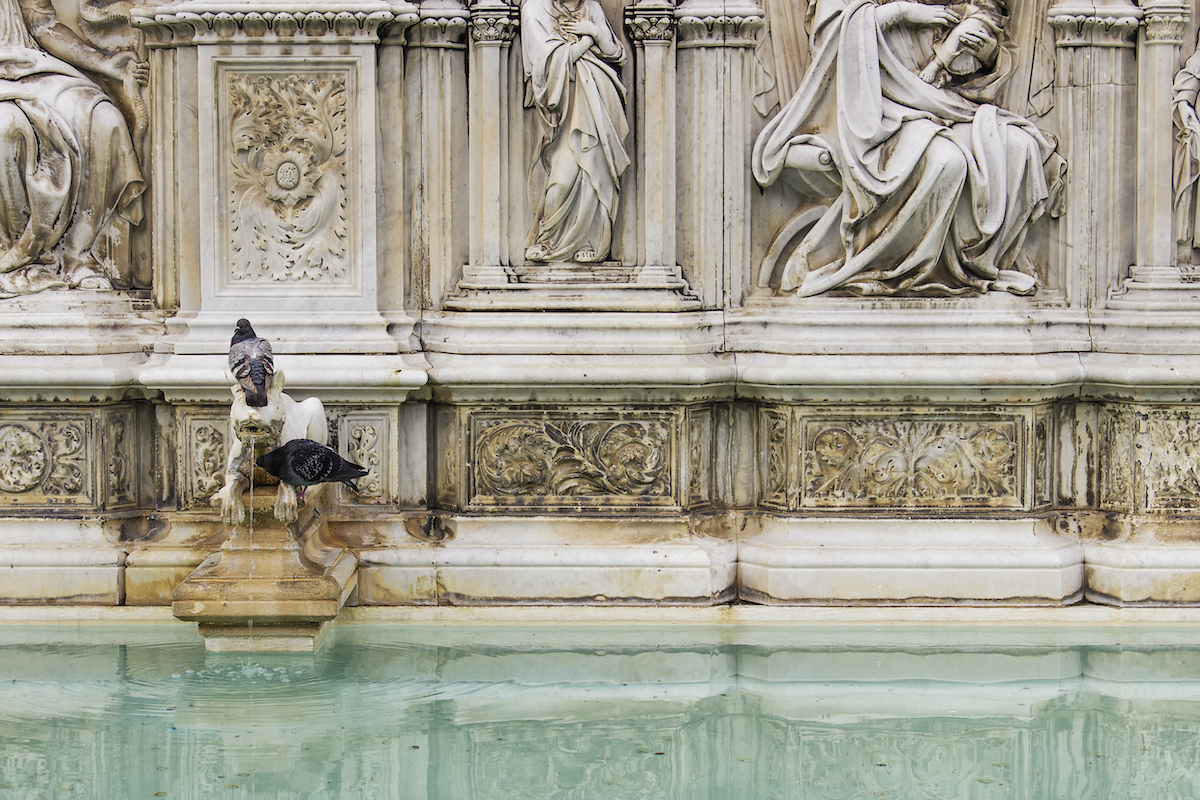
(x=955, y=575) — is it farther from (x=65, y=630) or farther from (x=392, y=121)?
(x=65, y=630)

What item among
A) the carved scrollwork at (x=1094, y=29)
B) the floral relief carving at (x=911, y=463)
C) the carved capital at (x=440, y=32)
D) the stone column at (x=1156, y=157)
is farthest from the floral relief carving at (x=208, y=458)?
the carved scrollwork at (x=1094, y=29)

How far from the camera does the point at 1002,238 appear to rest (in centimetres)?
745

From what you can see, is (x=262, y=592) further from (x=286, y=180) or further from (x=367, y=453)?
(x=286, y=180)

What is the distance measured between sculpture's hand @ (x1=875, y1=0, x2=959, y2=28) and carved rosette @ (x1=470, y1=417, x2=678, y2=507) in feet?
7.54

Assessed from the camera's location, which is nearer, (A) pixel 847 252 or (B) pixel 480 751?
(B) pixel 480 751

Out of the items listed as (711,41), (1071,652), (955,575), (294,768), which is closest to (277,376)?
(294,768)

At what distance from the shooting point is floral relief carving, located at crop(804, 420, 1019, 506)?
741 cm

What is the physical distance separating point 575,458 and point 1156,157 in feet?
10.7

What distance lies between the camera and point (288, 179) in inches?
292

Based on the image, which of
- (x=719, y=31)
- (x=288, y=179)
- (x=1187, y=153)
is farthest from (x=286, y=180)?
(x=1187, y=153)

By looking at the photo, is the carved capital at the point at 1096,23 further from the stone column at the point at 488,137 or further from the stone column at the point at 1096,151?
the stone column at the point at 488,137

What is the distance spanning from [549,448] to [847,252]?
1.79 metres

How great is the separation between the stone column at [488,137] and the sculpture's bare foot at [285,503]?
149cm

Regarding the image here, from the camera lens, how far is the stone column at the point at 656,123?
743 centimetres
